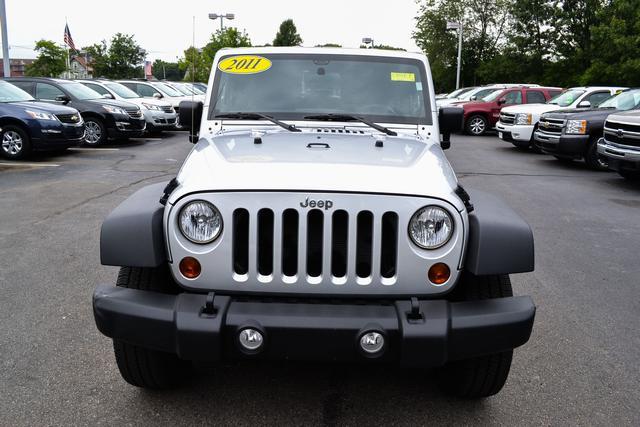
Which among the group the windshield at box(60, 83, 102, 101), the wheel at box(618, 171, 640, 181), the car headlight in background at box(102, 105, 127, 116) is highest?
the windshield at box(60, 83, 102, 101)

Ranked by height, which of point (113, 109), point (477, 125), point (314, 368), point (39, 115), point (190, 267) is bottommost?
point (314, 368)

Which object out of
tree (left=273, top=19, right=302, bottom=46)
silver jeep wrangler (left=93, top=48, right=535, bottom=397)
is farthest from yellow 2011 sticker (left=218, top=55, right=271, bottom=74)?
tree (left=273, top=19, right=302, bottom=46)

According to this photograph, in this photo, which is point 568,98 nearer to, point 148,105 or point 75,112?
point 148,105

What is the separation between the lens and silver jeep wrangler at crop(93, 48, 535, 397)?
262 centimetres

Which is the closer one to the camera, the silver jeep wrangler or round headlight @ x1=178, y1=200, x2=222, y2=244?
the silver jeep wrangler

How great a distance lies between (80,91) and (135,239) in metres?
14.6

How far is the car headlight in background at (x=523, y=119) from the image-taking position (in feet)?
52.5

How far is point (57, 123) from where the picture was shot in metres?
A: 12.9

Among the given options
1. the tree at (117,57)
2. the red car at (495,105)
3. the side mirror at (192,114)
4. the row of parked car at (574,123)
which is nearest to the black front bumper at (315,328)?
the side mirror at (192,114)

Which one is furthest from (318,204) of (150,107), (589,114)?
(150,107)

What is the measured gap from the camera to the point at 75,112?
13648mm

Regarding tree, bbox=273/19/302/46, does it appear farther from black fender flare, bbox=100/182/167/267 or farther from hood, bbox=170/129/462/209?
black fender flare, bbox=100/182/167/267

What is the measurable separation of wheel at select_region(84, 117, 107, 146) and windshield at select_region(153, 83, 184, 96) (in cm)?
589

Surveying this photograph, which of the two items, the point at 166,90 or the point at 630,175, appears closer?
the point at 630,175
